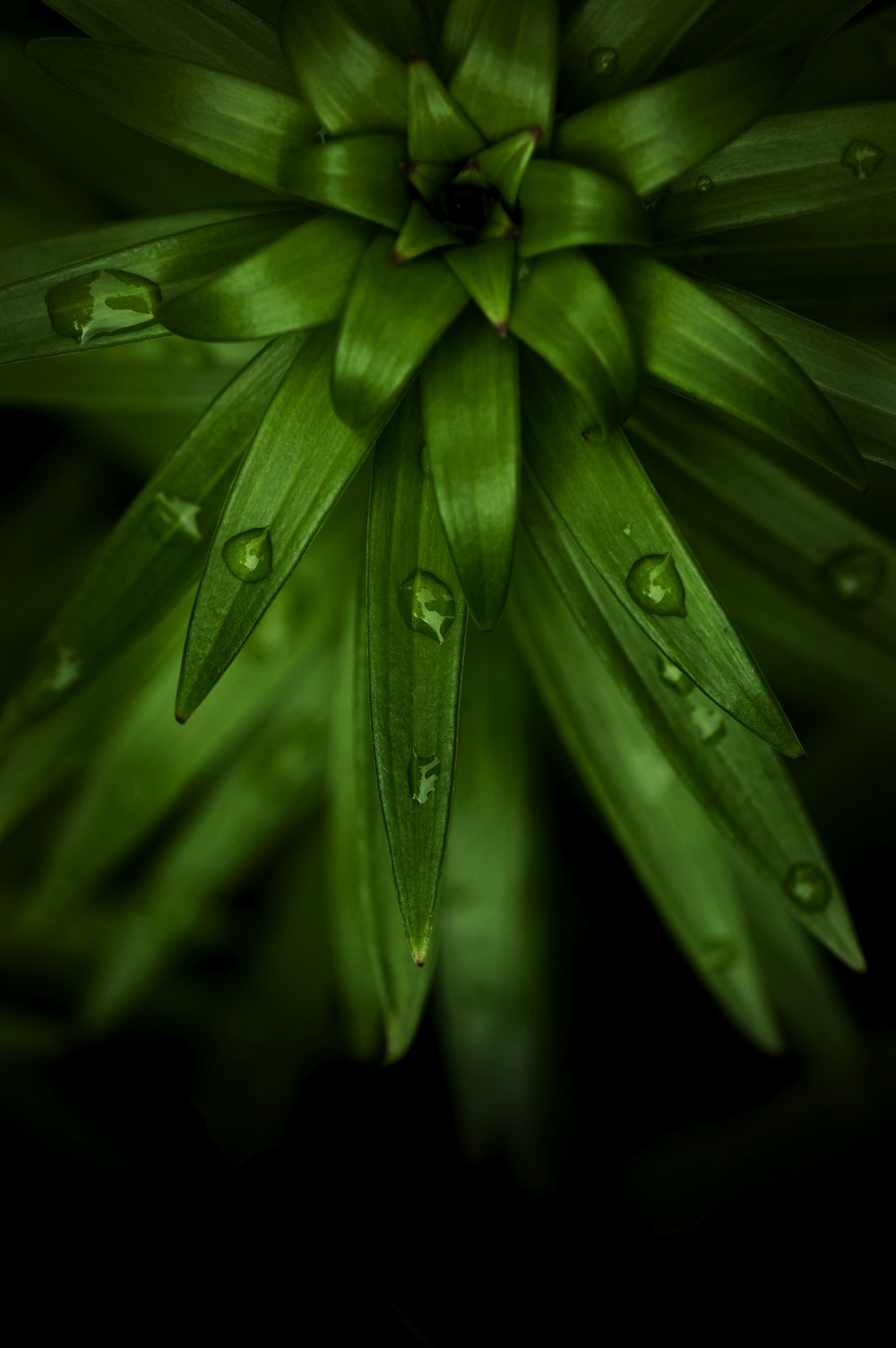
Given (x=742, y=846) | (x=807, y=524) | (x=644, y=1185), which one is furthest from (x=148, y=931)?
(x=644, y=1185)

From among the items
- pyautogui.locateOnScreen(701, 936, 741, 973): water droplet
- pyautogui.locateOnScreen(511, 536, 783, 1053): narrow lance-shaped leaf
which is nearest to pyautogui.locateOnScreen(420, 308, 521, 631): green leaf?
pyautogui.locateOnScreen(511, 536, 783, 1053): narrow lance-shaped leaf

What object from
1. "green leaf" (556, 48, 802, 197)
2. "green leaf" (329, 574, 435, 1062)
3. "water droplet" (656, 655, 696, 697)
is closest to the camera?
"green leaf" (556, 48, 802, 197)

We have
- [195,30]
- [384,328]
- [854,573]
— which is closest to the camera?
[384,328]

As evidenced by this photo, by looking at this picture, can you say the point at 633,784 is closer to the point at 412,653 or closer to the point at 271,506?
the point at 412,653

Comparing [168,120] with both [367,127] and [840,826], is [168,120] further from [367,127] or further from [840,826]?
[840,826]

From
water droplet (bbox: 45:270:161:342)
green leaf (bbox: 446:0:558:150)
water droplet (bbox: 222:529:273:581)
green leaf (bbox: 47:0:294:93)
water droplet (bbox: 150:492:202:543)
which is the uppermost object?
green leaf (bbox: 47:0:294:93)

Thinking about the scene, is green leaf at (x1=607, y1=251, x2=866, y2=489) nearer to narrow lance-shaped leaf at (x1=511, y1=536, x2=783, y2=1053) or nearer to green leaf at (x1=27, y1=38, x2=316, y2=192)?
green leaf at (x1=27, y1=38, x2=316, y2=192)

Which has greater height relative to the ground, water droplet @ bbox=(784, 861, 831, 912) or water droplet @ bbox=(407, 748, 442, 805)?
water droplet @ bbox=(407, 748, 442, 805)

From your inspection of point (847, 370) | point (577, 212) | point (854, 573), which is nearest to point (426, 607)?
point (577, 212)
